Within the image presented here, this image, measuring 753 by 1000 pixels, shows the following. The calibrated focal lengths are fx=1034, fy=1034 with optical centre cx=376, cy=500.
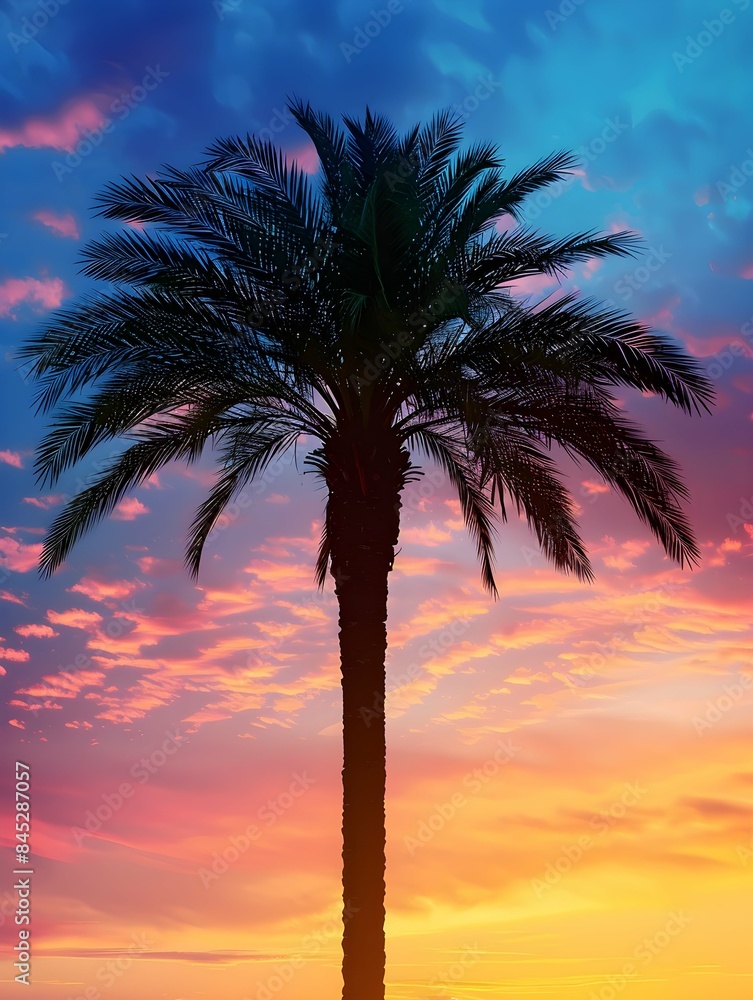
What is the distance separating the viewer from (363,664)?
12.1 metres

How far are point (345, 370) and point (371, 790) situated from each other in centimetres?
482

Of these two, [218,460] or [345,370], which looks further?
[218,460]

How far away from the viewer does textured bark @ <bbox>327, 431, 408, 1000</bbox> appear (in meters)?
11.3

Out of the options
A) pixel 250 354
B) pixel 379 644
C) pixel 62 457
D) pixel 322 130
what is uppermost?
pixel 322 130

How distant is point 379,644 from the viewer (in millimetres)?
12250

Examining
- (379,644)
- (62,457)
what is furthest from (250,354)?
(379,644)

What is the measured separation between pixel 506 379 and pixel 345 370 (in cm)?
195

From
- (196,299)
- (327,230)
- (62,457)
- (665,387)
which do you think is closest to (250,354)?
(196,299)

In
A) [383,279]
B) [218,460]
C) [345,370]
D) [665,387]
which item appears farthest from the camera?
[218,460]

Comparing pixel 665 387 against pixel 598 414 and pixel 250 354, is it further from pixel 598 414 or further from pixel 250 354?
pixel 250 354

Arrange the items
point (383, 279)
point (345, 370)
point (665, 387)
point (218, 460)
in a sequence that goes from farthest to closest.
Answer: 1. point (218, 460)
2. point (665, 387)
3. point (345, 370)
4. point (383, 279)

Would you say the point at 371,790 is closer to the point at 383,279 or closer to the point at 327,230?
the point at 383,279

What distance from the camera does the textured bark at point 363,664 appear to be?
37.2 ft

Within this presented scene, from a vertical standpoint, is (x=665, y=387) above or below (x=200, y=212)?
below
